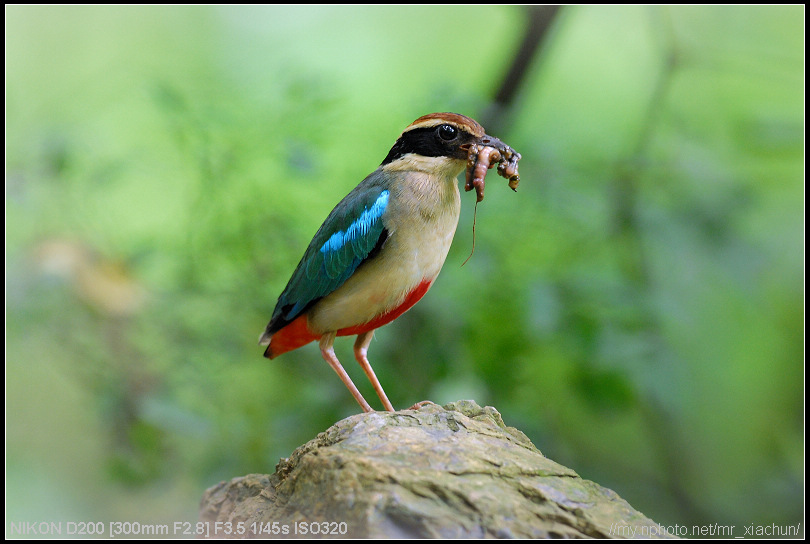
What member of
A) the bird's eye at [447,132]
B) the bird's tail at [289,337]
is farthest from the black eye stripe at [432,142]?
the bird's tail at [289,337]

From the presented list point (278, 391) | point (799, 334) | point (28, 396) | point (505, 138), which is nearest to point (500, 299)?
point (505, 138)

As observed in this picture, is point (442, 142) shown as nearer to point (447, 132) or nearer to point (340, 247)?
point (447, 132)

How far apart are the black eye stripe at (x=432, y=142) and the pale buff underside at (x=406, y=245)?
43 millimetres

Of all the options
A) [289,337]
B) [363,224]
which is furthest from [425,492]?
[289,337]

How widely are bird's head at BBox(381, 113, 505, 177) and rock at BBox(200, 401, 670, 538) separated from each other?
157cm

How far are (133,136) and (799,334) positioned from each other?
7505 millimetres

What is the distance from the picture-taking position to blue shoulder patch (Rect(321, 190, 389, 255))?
4191 millimetres

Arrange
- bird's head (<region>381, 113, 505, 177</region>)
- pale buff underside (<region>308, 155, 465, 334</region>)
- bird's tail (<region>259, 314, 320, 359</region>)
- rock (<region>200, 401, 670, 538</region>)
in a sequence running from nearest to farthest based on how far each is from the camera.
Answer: rock (<region>200, 401, 670, 538</region>), pale buff underside (<region>308, 155, 465, 334</region>), bird's head (<region>381, 113, 505, 177</region>), bird's tail (<region>259, 314, 320, 359</region>)

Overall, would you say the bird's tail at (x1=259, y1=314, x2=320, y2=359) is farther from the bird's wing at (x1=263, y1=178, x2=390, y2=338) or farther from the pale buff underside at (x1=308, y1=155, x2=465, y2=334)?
the pale buff underside at (x1=308, y1=155, x2=465, y2=334)

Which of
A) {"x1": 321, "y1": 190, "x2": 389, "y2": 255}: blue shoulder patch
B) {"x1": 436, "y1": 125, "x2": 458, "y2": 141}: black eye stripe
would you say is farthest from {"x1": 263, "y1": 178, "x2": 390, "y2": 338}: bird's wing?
{"x1": 436, "y1": 125, "x2": 458, "y2": 141}: black eye stripe

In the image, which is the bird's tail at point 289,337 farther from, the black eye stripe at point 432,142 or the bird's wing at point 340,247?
the black eye stripe at point 432,142

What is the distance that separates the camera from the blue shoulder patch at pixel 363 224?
419cm

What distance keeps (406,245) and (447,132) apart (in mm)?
746

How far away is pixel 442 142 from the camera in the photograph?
14.2 ft
